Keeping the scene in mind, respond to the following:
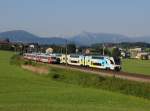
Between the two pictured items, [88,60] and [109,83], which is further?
[88,60]

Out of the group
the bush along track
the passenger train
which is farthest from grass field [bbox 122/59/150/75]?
the bush along track

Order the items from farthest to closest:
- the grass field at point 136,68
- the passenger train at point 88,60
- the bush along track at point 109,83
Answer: the grass field at point 136,68, the passenger train at point 88,60, the bush along track at point 109,83

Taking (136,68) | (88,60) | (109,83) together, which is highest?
(88,60)

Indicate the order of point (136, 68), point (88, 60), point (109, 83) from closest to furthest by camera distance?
point (109, 83) < point (88, 60) < point (136, 68)

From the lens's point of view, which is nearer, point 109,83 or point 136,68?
point 109,83

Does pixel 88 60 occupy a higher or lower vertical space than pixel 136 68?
higher

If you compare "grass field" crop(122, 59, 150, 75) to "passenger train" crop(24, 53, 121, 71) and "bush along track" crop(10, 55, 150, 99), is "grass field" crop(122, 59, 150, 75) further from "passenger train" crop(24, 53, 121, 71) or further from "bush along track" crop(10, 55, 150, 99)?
"bush along track" crop(10, 55, 150, 99)

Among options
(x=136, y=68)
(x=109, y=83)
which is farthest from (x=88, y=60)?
(x=109, y=83)

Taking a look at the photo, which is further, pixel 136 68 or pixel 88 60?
pixel 136 68

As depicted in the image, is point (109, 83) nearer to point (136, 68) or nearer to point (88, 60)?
point (88, 60)

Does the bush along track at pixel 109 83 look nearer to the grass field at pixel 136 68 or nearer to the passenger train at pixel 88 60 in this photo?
the passenger train at pixel 88 60

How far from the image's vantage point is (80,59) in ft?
331

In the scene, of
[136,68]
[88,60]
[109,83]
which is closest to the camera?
[109,83]

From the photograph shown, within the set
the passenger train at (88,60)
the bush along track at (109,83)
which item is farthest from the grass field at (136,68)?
the bush along track at (109,83)
